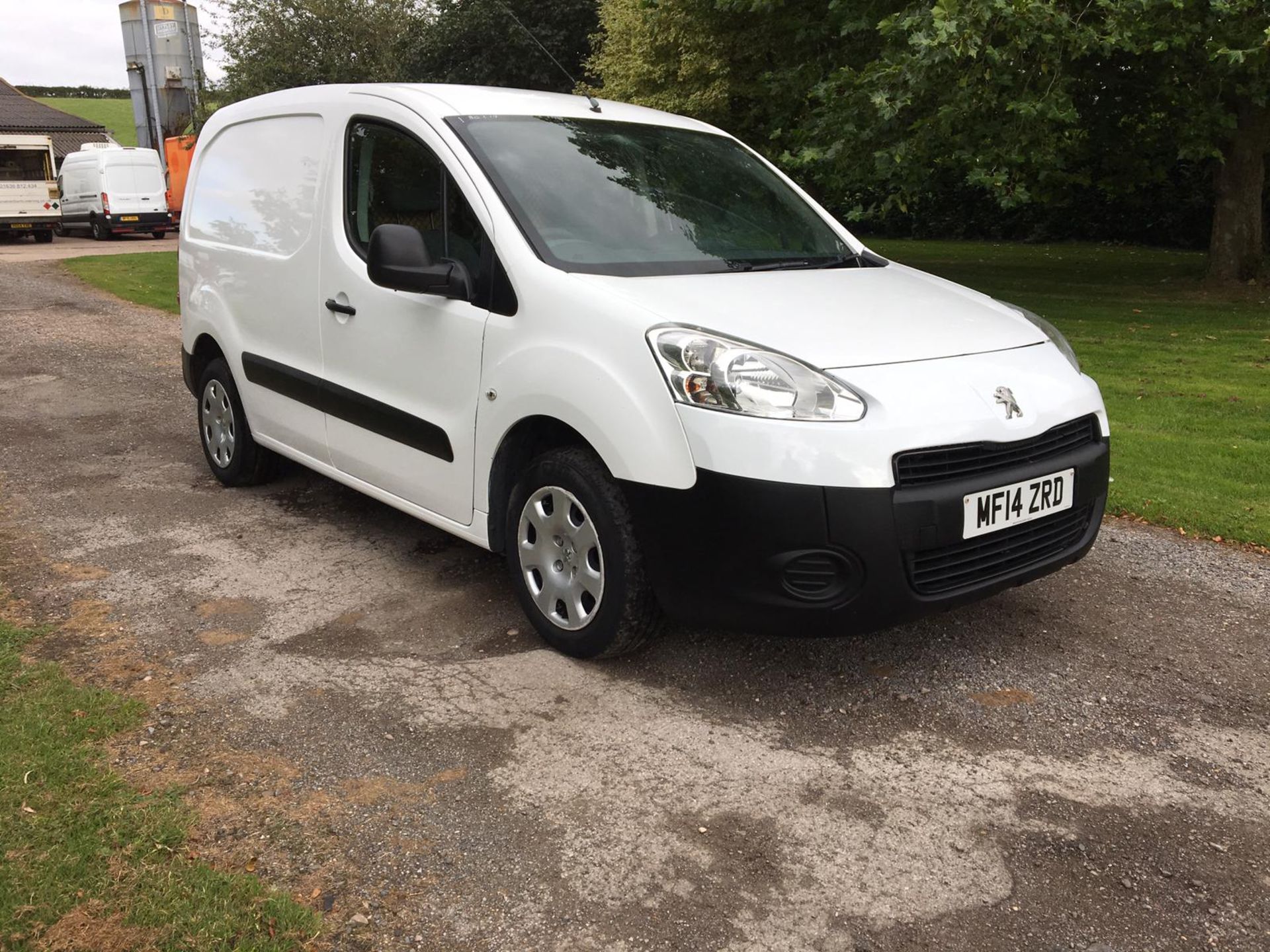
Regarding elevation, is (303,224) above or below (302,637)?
above

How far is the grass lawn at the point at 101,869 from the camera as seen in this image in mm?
2404

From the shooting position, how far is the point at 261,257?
518cm

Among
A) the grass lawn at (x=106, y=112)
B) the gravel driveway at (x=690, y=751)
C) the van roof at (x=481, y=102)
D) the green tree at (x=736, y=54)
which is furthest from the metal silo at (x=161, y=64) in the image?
the gravel driveway at (x=690, y=751)

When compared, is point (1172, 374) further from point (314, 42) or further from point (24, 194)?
point (314, 42)

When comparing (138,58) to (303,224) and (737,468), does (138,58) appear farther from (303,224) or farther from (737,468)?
(737,468)

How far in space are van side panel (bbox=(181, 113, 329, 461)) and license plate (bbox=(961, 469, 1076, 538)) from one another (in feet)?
9.29

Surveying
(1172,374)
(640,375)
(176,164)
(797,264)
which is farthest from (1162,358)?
(176,164)

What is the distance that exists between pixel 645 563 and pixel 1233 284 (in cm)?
1481

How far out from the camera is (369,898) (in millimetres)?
2557

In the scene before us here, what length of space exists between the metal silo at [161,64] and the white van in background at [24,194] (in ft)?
15.2

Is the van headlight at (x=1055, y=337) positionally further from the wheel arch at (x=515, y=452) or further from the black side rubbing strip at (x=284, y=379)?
the black side rubbing strip at (x=284, y=379)

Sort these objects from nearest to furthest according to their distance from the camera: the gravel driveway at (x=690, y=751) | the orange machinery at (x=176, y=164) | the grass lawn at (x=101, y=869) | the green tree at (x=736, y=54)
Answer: the grass lawn at (x=101, y=869) → the gravel driveway at (x=690, y=751) → the green tree at (x=736, y=54) → the orange machinery at (x=176, y=164)

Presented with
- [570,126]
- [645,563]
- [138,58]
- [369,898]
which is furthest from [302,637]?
[138,58]

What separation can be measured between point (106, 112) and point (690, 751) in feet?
271
